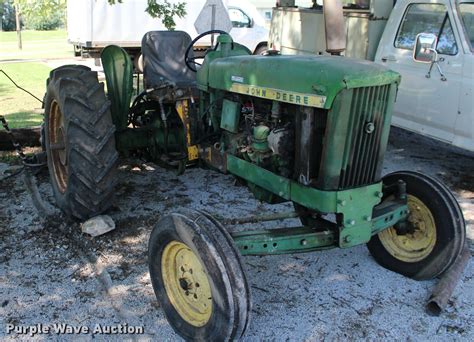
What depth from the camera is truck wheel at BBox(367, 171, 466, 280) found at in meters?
3.39


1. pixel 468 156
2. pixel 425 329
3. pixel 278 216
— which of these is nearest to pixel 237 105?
pixel 278 216

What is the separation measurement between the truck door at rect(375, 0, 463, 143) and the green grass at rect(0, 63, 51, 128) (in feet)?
16.7

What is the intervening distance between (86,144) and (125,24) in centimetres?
1188

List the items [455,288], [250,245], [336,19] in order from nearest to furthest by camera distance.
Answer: [250,245]
[455,288]
[336,19]

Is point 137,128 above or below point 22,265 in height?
above

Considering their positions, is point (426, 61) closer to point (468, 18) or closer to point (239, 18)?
point (468, 18)

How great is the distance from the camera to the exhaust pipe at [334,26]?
6.05 meters

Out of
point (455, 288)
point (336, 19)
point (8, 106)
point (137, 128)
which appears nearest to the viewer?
point (455, 288)

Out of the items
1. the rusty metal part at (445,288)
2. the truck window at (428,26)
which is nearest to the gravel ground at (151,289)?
the rusty metal part at (445,288)

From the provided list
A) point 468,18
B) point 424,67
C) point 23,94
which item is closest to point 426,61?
point 424,67

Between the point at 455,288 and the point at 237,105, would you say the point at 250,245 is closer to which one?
the point at 237,105

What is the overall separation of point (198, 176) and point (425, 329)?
3.13 m

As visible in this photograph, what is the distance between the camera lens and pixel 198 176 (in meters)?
5.67

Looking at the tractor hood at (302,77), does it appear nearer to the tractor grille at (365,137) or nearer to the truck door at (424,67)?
the tractor grille at (365,137)
